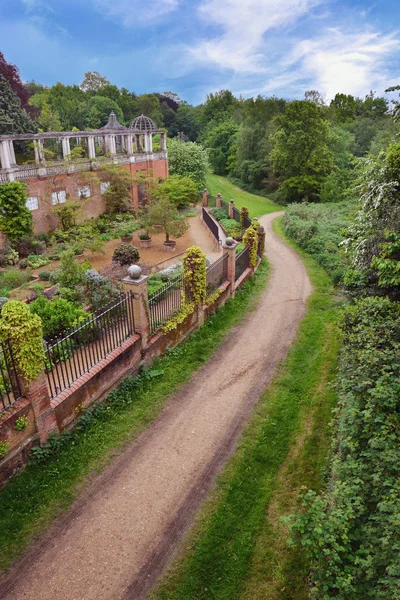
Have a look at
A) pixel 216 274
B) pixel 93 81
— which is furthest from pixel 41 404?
pixel 93 81

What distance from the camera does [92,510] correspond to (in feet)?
21.7

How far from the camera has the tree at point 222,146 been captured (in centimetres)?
5391

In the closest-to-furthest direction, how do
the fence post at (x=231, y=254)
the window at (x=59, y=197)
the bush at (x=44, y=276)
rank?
the fence post at (x=231, y=254)
the bush at (x=44, y=276)
the window at (x=59, y=197)

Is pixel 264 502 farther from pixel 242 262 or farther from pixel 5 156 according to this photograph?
pixel 5 156

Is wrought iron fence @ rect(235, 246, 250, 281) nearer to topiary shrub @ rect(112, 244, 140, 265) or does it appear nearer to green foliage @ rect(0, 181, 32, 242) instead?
topiary shrub @ rect(112, 244, 140, 265)

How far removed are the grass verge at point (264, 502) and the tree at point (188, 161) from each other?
29319mm

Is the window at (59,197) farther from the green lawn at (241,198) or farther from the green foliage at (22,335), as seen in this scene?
the green foliage at (22,335)

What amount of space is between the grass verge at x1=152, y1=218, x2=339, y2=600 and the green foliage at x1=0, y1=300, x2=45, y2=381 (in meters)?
3.88

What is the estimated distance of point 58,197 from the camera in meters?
23.7

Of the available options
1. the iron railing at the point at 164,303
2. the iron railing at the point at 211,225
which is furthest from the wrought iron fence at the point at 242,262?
the iron railing at the point at 211,225

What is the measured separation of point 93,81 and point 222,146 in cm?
3493

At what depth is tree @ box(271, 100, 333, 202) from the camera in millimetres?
35281

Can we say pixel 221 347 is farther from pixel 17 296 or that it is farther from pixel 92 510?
pixel 17 296

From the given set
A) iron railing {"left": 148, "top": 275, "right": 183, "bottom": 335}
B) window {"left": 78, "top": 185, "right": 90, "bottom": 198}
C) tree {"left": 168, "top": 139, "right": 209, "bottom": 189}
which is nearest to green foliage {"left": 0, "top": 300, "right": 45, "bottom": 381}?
iron railing {"left": 148, "top": 275, "right": 183, "bottom": 335}
